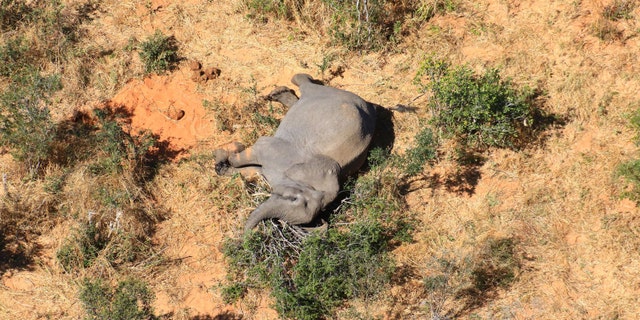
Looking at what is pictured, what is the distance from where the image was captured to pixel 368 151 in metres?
8.74

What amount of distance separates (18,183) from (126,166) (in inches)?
58.5

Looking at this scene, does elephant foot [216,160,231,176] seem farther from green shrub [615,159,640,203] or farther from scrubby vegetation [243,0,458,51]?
green shrub [615,159,640,203]

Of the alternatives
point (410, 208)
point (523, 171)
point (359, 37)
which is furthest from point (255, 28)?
point (523, 171)

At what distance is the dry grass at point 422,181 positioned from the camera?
7562 millimetres

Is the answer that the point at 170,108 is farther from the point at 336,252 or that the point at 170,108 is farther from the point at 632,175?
the point at 632,175

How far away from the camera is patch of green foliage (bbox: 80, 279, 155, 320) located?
6.89m

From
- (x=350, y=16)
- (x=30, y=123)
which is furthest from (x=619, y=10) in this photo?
(x=30, y=123)

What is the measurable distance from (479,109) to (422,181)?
4.13 feet

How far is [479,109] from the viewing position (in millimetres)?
8562

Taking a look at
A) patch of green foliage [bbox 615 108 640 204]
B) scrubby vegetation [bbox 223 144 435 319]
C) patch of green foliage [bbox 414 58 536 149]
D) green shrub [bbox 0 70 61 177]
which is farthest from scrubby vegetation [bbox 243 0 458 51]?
patch of green foliage [bbox 615 108 640 204]

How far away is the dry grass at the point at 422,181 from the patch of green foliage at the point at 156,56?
0.63ft

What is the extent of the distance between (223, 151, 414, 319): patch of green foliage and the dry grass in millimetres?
237

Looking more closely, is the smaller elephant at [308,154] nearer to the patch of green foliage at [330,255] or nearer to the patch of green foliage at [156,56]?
the patch of green foliage at [330,255]

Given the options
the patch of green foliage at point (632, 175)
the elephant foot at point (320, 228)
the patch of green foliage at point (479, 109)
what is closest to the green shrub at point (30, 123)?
the elephant foot at point (320, 228)
